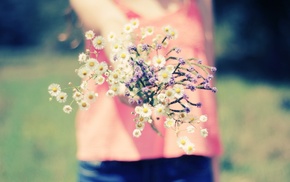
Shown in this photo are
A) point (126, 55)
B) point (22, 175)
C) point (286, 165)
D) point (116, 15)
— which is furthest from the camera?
point (286, 165)

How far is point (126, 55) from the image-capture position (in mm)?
1021

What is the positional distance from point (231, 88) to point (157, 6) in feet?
12.3

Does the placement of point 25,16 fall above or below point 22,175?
above

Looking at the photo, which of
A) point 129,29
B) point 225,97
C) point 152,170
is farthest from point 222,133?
point 129,29

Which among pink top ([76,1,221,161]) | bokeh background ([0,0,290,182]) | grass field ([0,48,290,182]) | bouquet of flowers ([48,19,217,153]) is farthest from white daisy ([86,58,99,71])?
grass field ([0,48,290,182])

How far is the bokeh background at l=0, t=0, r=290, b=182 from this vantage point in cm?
311

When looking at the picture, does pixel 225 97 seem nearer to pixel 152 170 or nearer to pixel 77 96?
pixel 152 170

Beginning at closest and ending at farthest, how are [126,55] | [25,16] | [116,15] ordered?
[126,55] → [116,15] → [25,16]

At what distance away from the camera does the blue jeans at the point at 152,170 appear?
1.27 m

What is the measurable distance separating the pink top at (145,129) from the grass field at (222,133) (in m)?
1.67

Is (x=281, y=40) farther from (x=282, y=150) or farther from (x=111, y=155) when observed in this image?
(x=111, y=155)

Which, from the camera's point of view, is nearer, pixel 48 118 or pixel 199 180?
pixel 199 180

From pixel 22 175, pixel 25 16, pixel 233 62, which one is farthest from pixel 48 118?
pixel 25 16

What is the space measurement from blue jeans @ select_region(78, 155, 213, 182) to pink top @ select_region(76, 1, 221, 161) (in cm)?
2
